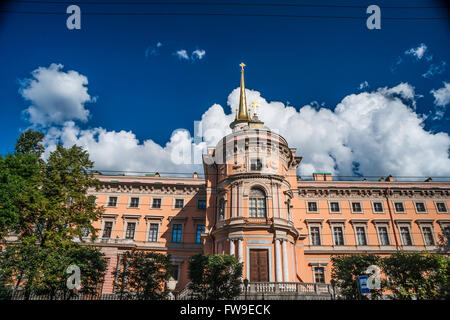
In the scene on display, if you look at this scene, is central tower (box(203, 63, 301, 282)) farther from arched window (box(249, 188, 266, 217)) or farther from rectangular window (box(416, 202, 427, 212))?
rectangular window (box(416, 202, 427, 212))

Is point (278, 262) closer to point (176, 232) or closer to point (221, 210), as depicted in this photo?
point (221, 210)

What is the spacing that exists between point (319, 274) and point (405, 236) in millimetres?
12708

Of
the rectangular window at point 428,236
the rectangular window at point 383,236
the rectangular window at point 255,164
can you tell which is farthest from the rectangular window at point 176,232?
the rectangular window at point 428,236

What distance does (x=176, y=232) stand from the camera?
35.8m

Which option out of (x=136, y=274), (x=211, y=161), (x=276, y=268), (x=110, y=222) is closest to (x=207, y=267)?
(x=136, y=274)

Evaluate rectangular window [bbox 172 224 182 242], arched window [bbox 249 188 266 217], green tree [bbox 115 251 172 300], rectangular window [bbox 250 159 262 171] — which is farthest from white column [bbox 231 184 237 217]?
rectangular window [bbox 172 224 182 242]

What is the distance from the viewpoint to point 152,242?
35.2 m

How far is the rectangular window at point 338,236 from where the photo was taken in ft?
116

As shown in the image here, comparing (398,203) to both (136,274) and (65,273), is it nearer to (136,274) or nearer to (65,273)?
(136,274)

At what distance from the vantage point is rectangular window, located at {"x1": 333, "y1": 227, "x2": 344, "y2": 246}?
116 ft

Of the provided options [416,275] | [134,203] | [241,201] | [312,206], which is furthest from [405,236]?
[134,203]

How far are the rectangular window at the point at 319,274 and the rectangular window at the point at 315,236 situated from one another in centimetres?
303
